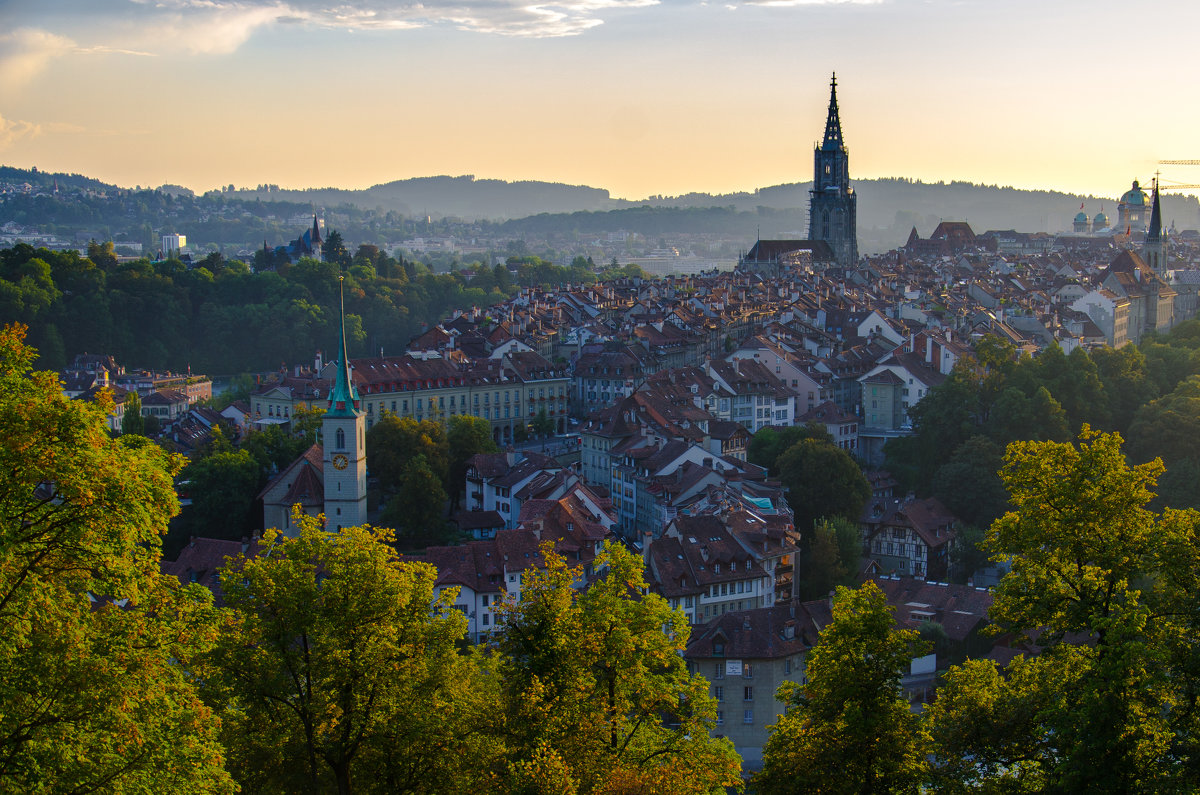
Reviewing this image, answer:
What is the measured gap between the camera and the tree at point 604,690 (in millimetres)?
18219

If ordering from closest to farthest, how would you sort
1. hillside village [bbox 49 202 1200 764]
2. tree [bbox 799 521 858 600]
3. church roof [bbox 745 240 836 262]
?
1. hillside village [bbox 49 202 1200 764]
2. tree [bbox 799 521 858 600]
3. church roof [bbox 745 240 836 262]

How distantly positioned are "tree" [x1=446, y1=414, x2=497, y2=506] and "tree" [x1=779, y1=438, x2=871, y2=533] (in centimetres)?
1221

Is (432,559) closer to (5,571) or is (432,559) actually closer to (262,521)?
(262,521)

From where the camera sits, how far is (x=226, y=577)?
19.7 m

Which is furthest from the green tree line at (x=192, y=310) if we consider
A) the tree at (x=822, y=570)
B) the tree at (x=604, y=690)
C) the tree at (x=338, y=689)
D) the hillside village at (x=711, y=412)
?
the tree at (x=604, y=690)

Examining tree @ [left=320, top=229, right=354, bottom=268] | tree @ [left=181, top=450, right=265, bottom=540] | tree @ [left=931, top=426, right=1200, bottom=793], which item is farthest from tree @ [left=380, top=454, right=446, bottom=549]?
tree @ [left=320, top=229, right=354, bottom=268]

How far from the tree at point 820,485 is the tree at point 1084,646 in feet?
101

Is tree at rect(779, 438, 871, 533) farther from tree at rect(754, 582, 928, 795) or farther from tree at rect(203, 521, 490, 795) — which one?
tree at rect(203, 521, 490, 795)

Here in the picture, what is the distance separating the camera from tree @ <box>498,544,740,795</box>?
Answer: 1822cm

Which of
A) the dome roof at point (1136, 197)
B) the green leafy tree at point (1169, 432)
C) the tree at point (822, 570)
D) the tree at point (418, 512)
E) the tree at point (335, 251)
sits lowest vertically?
the tree at point (822, 570)

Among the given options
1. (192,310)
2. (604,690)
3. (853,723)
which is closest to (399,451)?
(604,690)

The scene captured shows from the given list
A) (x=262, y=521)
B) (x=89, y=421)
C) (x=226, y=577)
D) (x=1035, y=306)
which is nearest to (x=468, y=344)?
(x=262, y=521)

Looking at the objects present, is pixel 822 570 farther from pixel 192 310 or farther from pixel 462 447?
pixel 192 310

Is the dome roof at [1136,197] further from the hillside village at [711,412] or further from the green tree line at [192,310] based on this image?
the green tree line at [192,310]
